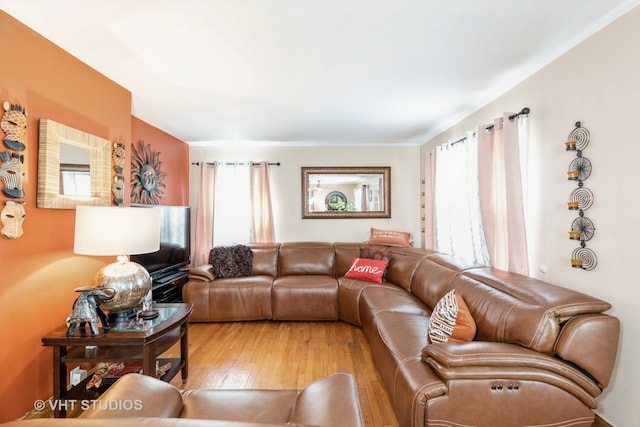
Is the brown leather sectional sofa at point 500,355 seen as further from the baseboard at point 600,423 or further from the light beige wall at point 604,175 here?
the baseboard at point 600,423

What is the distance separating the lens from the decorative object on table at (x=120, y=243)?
180cm

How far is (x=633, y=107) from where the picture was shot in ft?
5.15

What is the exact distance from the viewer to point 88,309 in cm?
178

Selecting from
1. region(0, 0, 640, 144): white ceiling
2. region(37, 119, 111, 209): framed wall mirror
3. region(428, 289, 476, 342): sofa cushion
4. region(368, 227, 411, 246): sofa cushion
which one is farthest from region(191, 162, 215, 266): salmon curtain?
region(428, 289, 476, 342): sofa cushion

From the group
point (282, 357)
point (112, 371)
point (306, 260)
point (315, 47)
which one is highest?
point (315, 47)

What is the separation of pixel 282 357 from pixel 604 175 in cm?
271

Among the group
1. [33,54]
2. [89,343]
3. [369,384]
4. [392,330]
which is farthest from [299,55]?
[369,384]

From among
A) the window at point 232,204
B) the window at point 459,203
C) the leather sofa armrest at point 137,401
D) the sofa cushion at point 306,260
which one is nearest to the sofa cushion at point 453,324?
the window at point 459,203

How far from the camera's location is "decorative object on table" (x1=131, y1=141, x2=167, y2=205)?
3305 millimetres

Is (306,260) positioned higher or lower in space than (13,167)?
lower

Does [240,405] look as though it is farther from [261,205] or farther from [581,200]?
[261,205]

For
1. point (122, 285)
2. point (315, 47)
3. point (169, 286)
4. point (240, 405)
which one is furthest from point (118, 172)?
point (240, 405)

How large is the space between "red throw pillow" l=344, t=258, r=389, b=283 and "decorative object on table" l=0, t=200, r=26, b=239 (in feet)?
10.3

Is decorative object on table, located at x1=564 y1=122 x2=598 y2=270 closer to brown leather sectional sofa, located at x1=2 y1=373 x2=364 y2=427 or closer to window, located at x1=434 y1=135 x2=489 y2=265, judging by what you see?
window, located at x1=434 y1=135 x2=489 y2=265
